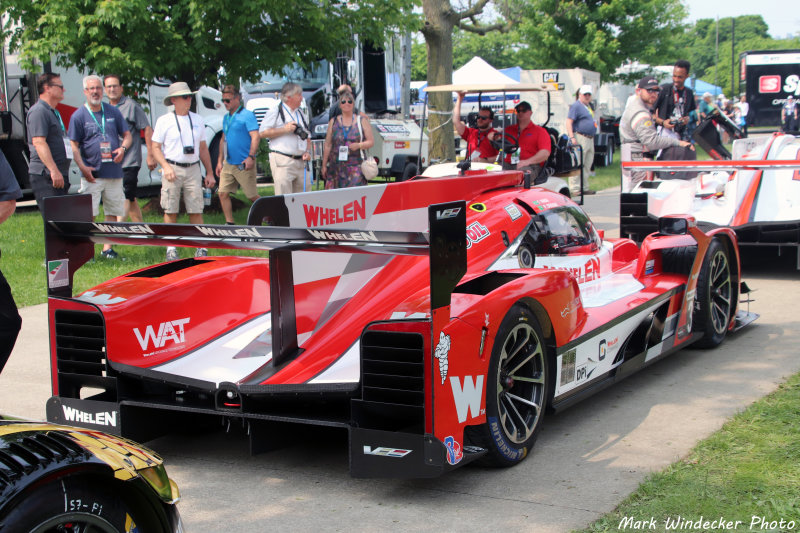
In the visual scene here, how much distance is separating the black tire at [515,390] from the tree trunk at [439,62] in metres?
14.2

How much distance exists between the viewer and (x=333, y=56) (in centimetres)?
1380

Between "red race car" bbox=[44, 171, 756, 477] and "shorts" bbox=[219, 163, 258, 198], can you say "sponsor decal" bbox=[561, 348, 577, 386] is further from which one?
"shorts" bbox=[219, 163, 258, 198]

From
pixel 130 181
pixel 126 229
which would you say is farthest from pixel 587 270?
pixel 130 181

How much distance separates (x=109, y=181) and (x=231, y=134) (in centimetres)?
195

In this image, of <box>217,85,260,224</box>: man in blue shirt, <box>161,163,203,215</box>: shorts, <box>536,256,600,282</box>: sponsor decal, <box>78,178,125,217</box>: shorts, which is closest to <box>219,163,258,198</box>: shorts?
<box>217,85,260,224</box>: man in blue shirt

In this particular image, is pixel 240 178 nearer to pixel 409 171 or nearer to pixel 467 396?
pixel 409 171

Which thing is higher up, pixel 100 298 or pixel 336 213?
pixel 336 213

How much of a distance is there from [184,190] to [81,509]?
7.97m

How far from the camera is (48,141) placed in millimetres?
9445

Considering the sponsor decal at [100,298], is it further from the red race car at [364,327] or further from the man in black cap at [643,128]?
the man in black cap at [643,128]

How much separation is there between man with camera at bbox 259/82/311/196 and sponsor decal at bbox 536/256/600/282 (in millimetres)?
5361

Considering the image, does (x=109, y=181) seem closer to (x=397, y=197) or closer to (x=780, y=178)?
(x=397, y=197)

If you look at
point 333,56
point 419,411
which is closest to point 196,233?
point 419,411

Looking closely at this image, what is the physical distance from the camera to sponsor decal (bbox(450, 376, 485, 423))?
3.76m
